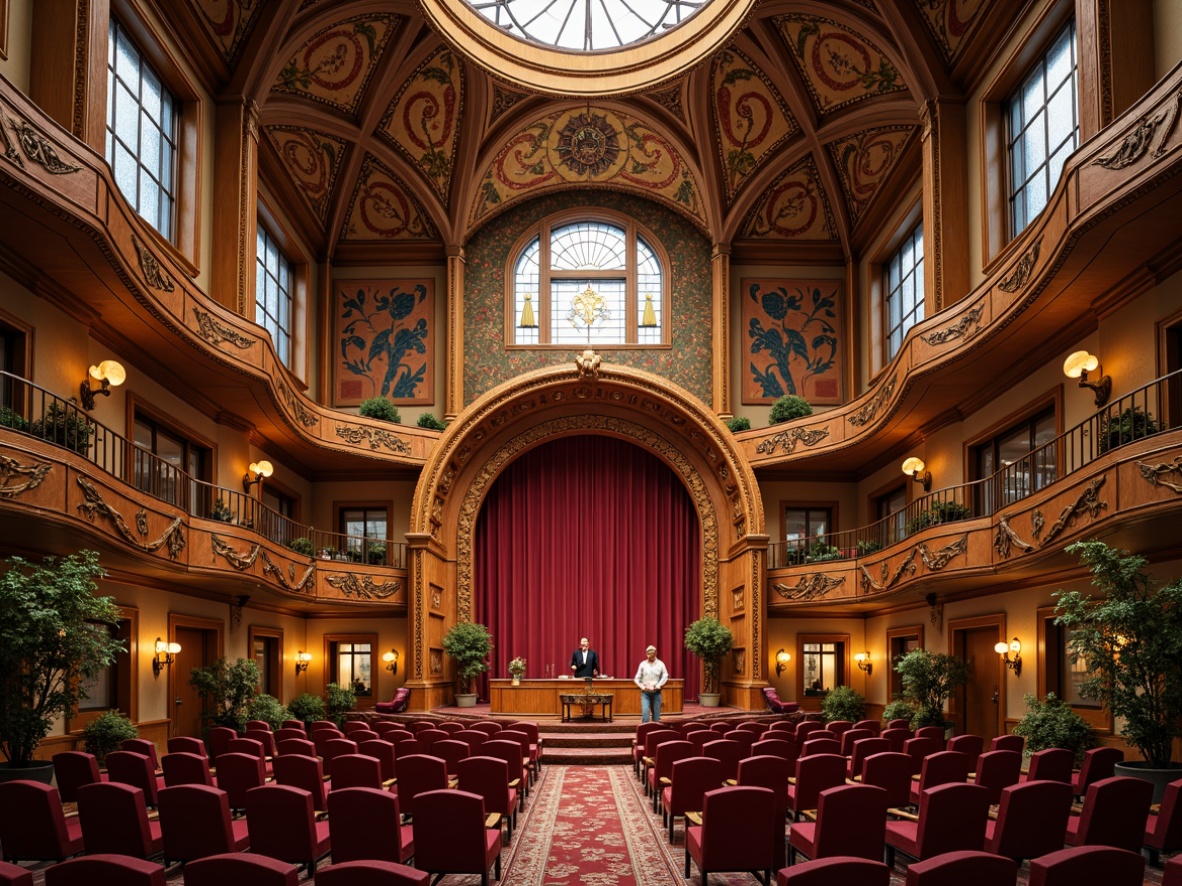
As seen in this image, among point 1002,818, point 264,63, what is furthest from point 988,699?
point 264,63

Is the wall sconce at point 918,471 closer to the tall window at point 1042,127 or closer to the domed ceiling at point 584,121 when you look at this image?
the tall window at point 1042,127

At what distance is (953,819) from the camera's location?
8070 mm

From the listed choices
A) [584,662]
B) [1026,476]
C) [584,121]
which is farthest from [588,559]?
[1026,476]

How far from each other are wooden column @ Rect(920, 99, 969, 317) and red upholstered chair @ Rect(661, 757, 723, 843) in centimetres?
1249

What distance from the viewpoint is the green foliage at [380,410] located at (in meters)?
27.1

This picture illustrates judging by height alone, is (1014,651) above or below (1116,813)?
above

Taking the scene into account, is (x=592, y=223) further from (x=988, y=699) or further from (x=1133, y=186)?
(x=1133, y=186)

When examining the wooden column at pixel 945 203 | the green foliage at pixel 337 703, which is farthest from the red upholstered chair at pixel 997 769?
the green foliage at pixel 337 703

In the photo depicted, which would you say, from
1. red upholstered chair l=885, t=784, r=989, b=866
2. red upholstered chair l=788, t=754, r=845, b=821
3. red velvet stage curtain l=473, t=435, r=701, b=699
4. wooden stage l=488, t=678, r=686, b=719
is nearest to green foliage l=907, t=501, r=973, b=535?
wooden stage l=488, t=678, r=686, b=719

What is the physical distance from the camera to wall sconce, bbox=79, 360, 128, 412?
15.2 meters

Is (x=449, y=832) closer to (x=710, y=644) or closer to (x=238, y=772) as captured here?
(x=238, y=772)

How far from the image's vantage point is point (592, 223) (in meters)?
29.9

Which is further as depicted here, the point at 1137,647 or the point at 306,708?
the point at 306,708

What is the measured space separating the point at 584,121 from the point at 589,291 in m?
4.50
